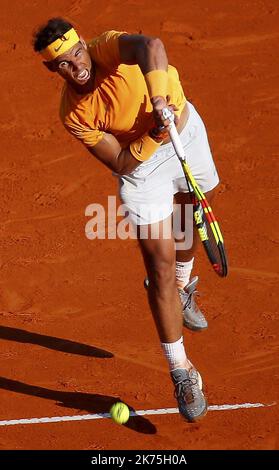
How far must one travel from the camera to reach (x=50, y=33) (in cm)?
589

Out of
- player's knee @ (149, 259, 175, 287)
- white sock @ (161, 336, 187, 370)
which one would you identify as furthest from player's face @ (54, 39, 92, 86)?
white sock @ (161, 336, 187, 370)

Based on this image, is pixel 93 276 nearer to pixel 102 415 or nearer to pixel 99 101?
pixel 102 415

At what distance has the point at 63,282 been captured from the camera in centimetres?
790

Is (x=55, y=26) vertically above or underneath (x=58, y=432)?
above

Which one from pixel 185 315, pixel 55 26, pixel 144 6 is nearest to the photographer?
pixel 55 26

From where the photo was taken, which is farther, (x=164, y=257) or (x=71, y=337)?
(x=71, y=337)

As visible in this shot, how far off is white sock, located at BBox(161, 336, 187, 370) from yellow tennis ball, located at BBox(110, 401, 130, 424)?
0.42m

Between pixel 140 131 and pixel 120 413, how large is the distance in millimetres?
1818

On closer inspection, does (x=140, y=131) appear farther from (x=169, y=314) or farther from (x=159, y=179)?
(x=169, y=314)

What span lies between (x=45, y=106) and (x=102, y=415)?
430 centimetres

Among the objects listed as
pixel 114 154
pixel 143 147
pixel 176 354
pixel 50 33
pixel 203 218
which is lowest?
pixel 176 354

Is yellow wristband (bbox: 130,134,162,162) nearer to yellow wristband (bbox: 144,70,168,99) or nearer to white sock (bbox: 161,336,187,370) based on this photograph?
yellow wristband (bbox: 144,70,168,99)

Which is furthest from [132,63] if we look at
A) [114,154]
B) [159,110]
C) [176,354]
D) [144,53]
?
[176,354]

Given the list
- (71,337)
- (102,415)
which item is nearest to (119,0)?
(71,337)
